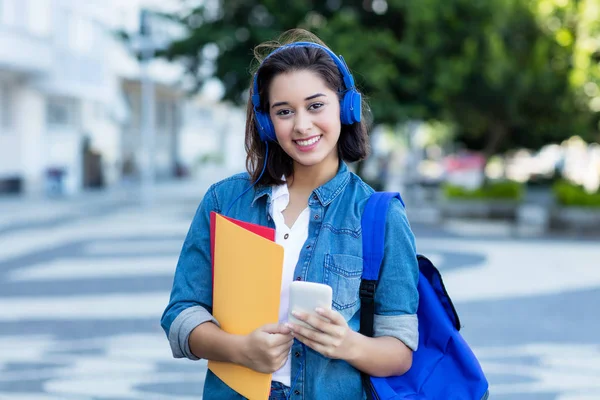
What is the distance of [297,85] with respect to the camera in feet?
6.41

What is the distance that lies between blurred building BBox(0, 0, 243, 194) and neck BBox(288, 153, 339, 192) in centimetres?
2049

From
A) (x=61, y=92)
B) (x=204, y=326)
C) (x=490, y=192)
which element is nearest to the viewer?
(x=204, y=326)

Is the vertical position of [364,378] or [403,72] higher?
[403,72]

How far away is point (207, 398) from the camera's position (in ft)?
6.64

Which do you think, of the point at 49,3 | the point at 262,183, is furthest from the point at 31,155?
the point at 262,183

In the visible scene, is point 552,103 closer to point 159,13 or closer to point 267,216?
point 159,13

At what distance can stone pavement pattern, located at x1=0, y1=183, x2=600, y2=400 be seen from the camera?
5305 mm

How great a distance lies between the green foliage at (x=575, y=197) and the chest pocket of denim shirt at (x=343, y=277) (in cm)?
1503

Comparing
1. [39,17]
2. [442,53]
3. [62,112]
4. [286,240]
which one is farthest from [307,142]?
[62,112]

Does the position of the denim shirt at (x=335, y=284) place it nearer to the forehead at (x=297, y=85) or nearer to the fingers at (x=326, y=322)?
the fingers at (x=326, y=322)

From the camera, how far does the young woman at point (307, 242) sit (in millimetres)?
1849

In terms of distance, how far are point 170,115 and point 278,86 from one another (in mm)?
47051

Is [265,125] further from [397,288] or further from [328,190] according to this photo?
[397,288]

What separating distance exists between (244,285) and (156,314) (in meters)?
5.82
